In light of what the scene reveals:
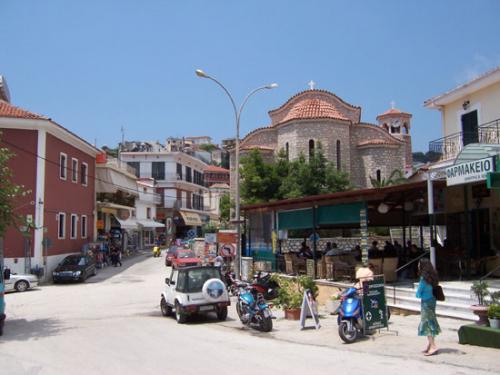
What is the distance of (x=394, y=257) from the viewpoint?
15.4 meters

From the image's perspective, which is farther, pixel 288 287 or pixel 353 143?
pixel 353 143

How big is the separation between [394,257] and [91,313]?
9.89 m

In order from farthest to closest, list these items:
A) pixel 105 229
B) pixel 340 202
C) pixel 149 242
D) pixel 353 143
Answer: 1. pixel 149 242
2. pixel 353 143
3. pixel 105 229
4. pixel 340 202

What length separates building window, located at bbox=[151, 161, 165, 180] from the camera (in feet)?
208

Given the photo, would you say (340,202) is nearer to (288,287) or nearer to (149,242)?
(288,287)

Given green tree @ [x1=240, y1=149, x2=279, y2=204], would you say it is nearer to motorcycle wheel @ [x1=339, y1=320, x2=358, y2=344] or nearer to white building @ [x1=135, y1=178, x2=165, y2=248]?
white building @ [x1=135, y1=178, x2=165, y2=248]

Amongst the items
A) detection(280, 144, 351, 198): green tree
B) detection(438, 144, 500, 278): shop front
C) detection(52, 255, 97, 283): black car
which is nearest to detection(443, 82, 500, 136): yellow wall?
detection(438, 144, 500, 278): shop front

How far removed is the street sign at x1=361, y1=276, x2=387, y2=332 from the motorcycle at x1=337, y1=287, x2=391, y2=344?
0.12m

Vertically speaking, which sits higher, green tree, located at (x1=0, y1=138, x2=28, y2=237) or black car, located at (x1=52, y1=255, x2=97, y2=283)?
green tree, located at (x1=0, y1=138, x2=28, y2=237)

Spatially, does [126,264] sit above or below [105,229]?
below

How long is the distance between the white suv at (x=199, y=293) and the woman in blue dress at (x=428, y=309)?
5744mm

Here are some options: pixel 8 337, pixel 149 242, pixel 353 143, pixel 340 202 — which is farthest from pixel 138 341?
pixel 149 242

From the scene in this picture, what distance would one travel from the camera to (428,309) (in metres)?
8.61

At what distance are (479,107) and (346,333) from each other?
14.9 meters
